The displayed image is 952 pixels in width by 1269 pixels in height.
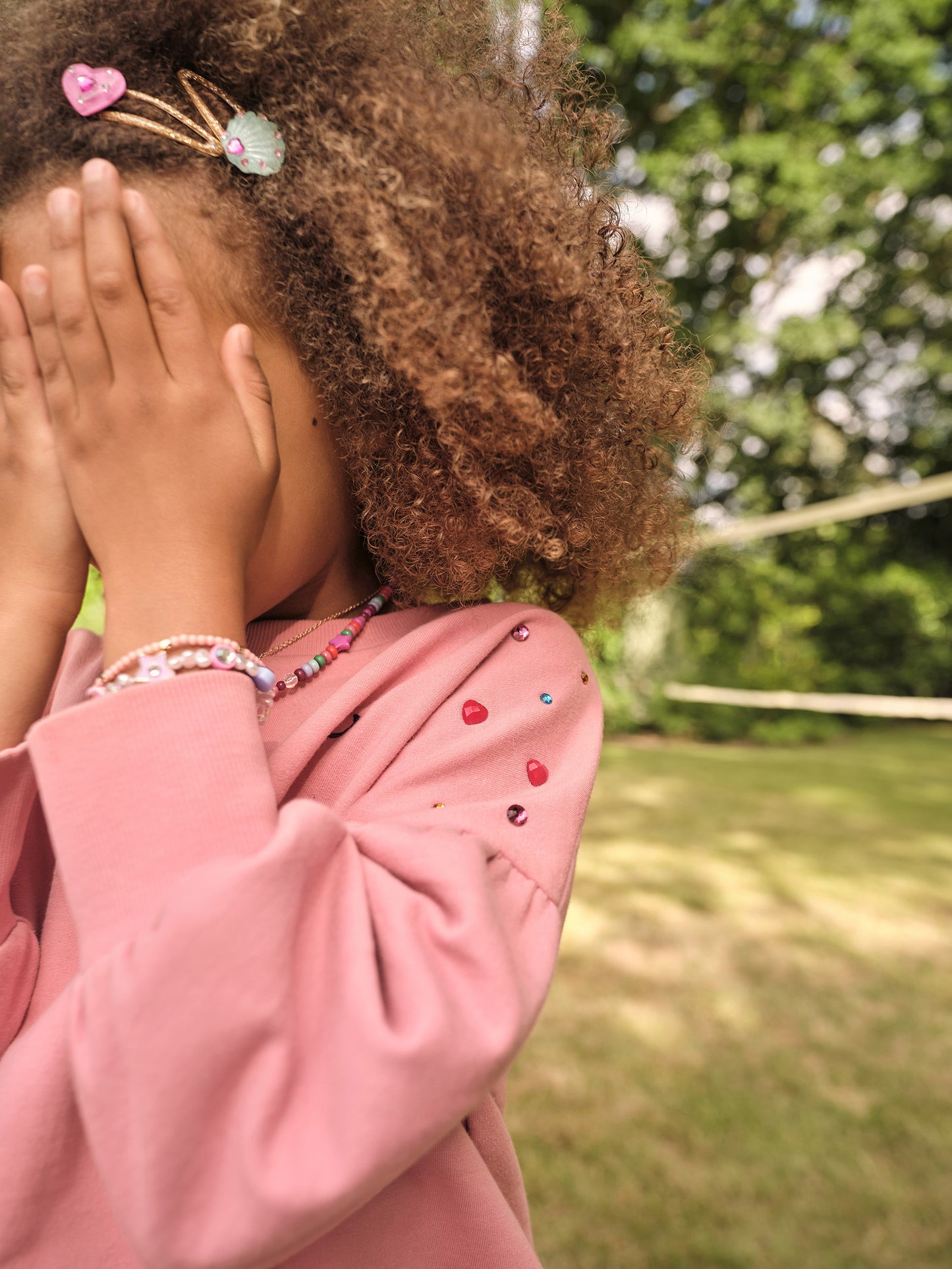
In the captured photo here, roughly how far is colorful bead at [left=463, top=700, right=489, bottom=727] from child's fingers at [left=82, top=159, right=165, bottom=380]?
0.44m

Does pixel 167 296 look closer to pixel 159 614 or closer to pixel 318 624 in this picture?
pixel 159 614

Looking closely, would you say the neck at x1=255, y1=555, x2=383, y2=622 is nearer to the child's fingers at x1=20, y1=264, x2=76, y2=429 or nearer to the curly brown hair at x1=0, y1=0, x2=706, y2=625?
the curly brown hair at x1=0, y1=0, x2=706, y2=625

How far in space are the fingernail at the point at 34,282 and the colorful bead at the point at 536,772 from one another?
64cm

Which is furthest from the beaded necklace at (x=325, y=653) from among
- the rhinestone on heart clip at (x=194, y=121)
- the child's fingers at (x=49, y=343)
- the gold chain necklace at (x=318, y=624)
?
the rhinestone on heart clip at (x=194, y=121)

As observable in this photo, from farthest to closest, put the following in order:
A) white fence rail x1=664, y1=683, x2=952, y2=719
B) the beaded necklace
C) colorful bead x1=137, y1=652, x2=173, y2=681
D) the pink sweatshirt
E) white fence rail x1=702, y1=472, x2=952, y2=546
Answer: white fence rail x1=664, y1=683, x2=952, y2=719
white fence rail x1=702, y1=472, x2=952, y2=546
the beaded necklace
colorful bead x1=137, y1=652, x2=173, y2=681
the pink sweatshirt

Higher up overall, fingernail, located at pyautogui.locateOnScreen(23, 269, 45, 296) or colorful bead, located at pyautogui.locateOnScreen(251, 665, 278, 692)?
fingernail, located at pyautogui.locateOnScreen(23, 269, 45, 296)

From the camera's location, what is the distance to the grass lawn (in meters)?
2.42

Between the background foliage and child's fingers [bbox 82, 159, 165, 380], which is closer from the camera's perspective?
child's fingers [bbox 82, 159, 165, 380]

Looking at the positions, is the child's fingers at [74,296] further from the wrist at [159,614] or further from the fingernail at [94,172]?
the wrist at [159,614]

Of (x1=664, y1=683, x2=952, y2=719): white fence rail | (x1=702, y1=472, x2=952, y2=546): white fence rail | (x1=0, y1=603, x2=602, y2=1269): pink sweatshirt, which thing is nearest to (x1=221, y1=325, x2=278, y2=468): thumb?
(x1=0, y1=603, x2=602, y2=1269): pink sweatshirt

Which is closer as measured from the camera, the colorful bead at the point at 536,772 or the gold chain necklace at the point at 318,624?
the colorful bead at the point at 536,772

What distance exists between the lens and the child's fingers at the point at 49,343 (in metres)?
0.87

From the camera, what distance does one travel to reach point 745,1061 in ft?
10.5

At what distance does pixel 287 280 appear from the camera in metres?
0.98
